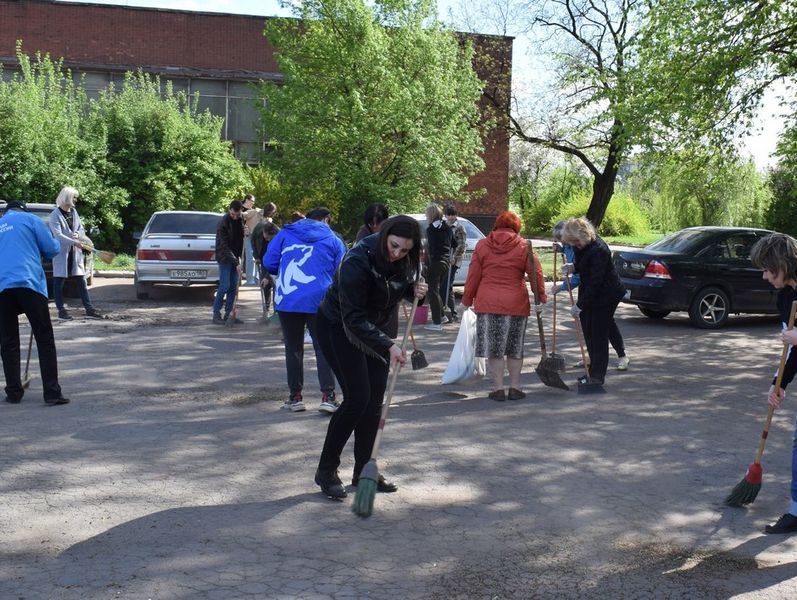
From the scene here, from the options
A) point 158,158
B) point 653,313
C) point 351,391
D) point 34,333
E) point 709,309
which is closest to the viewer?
point 351,391

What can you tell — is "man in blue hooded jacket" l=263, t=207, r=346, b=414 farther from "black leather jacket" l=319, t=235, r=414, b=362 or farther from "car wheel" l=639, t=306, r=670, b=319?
"car wheel" l=639, t=306, r=670, b=319

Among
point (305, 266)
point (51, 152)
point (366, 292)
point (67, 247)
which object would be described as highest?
point (51, 152)

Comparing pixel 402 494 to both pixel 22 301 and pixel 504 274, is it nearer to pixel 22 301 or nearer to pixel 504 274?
pixel 504 274

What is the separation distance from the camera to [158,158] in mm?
26844

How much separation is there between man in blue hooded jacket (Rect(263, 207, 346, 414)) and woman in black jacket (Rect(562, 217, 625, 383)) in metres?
2.58

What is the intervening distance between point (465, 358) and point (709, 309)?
6894 millimetres

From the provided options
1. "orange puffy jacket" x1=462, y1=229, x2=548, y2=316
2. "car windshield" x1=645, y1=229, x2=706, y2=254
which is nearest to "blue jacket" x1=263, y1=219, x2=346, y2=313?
"orange puffy jacket" x1=462, y1=229, x2=548, y2=316

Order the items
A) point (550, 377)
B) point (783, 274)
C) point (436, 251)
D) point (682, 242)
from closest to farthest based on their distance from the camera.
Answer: point (783, 274), point (550, 377), point (436, 251), point (682, 242)

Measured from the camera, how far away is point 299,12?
2427cm

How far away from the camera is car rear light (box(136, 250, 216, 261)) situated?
1658cm

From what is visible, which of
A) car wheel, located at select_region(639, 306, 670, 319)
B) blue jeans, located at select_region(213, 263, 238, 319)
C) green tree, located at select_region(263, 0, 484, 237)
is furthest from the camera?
green tree, located at select_region(263, 0, 484, 237)

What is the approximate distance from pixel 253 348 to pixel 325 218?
3.63 m

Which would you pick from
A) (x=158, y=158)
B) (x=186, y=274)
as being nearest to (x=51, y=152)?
(x=158, y=158)

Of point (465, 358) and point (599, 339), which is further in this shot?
point (599, 339)
